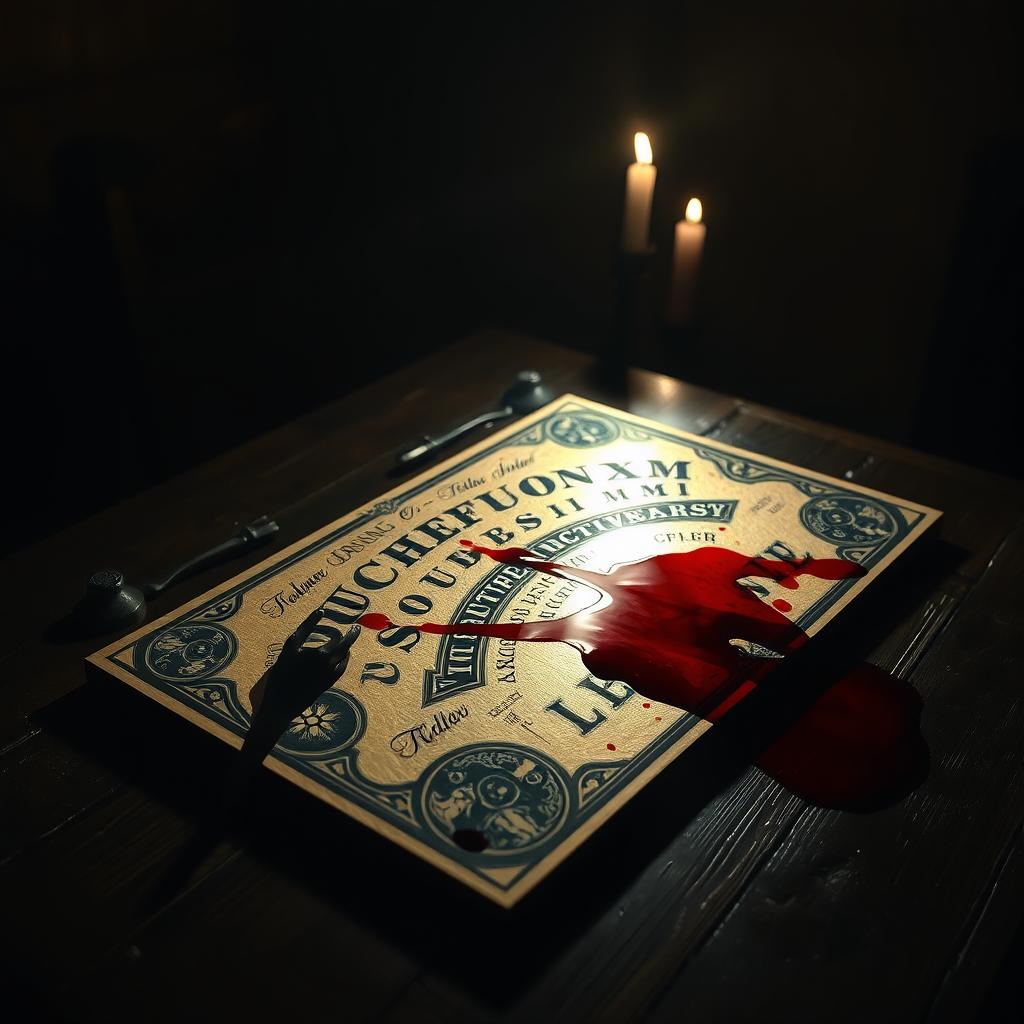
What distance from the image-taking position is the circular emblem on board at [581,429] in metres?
1.27

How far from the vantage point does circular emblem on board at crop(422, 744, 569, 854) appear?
73 cm

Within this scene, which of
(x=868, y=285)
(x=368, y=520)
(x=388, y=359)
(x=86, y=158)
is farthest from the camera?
(x=388, y=359)

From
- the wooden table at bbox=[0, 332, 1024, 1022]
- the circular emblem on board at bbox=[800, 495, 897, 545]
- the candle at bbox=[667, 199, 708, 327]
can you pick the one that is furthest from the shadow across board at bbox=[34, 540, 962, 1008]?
the candle at bbox=[667, 199, 708, 327]

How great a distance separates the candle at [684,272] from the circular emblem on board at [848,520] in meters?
0.79

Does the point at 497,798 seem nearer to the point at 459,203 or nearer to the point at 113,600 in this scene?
the point at 113,600

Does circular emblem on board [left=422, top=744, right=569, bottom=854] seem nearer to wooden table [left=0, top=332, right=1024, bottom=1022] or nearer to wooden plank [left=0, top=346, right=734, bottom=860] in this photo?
wooden table [left=0, top=332, right=1024, bottom=1022]

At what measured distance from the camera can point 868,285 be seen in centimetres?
210

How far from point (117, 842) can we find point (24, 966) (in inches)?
4.1

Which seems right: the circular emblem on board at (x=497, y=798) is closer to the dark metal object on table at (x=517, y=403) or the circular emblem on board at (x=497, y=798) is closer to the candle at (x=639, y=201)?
the dark metal object on table at (x=517, y=403)

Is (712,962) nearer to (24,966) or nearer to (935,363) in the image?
(24,966)

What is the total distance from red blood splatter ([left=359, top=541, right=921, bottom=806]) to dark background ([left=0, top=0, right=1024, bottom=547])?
556mm

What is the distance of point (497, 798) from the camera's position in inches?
29.8

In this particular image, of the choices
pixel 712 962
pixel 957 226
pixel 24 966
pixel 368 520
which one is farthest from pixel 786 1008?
pixel 957 226

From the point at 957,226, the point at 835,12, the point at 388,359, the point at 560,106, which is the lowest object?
the point at 388,359
